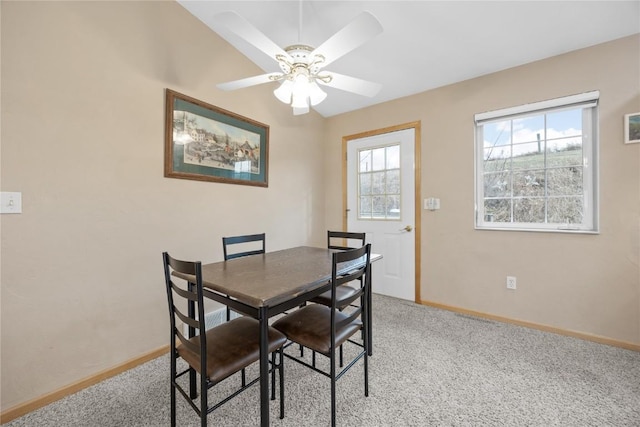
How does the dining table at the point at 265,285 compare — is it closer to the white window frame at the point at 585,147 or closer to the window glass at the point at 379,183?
the window glass at the point at 379,183

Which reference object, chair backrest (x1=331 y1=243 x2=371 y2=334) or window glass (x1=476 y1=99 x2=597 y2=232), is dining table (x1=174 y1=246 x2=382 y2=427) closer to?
chair backrest (x1=331 y1=243 x2=371 y2=334)

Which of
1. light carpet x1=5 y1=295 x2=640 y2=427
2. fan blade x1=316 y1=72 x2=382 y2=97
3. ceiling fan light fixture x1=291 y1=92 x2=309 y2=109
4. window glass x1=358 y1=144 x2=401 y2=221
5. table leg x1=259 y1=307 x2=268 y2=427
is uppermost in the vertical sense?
fan blade x1=316 y1=72 x2=382 y2=97

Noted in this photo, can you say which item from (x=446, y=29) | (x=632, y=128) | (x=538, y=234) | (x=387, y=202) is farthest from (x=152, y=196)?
(x=632, y=128)

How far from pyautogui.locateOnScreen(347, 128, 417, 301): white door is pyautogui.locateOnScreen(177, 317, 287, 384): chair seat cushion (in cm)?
216

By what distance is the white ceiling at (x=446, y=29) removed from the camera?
6.35 feet

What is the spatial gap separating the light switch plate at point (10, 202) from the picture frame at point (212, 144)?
32.2 inches

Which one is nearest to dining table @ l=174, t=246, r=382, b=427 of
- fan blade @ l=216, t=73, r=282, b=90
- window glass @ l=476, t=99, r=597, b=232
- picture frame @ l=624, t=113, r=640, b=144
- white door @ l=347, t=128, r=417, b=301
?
fan blade @ l=216, t=73, r=282, b=90

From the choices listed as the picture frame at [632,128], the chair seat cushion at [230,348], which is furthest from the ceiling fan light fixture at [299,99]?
the picture frame at [632,128]

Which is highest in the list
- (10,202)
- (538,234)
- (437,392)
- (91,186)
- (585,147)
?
(585,147)

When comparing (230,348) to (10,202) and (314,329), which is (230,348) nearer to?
(314,329)

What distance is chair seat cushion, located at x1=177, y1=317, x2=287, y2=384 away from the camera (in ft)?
3.83

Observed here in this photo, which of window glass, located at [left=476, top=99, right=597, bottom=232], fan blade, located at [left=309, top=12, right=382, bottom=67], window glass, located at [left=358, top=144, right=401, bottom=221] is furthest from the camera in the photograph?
window glass, located at [left=358, top=144, right=401, bottom=221]

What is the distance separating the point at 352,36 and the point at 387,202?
224 centimetres

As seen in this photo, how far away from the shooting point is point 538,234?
243 centimetres
